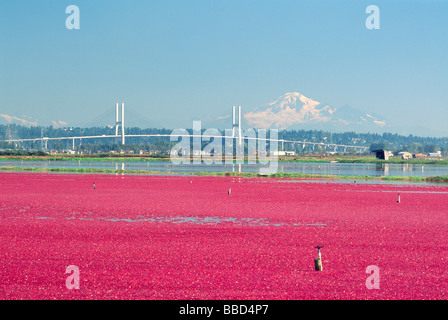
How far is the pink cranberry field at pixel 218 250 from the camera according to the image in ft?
41.9

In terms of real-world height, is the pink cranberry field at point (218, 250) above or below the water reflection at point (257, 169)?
above

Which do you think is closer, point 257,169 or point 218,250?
point 218,250

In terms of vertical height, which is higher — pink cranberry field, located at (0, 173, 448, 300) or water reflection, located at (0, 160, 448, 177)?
pink cranberry field, located at (0, 173, 448, 300)

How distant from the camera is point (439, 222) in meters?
A: 26.0

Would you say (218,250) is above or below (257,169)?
above

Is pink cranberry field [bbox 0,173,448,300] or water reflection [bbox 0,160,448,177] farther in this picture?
water reflection [bbox 0,160,448,177]

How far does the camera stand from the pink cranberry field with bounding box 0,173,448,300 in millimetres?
12758

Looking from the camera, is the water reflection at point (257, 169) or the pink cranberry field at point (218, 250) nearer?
the pink cranberry field at point (218, 250)

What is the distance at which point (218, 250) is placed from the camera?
1764 cm
